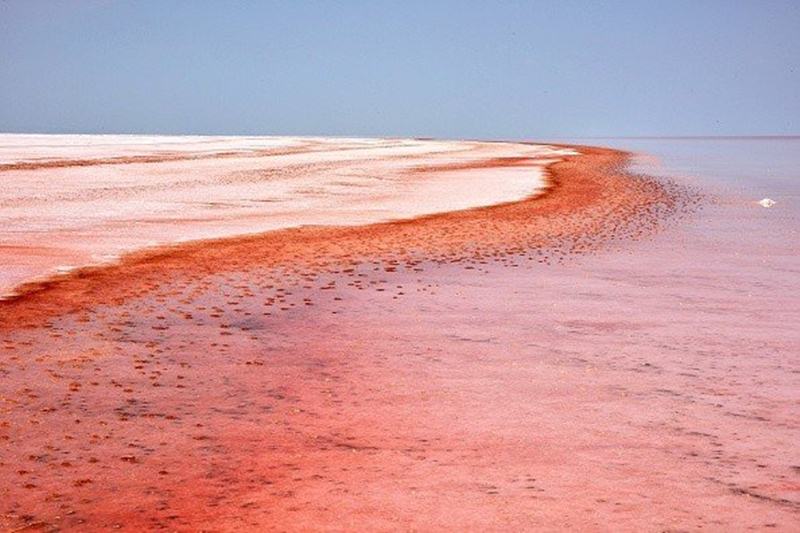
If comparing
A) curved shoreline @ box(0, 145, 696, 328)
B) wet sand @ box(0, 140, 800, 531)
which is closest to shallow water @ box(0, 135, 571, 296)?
curved shoreline @ box(0, 145, 696, 328)

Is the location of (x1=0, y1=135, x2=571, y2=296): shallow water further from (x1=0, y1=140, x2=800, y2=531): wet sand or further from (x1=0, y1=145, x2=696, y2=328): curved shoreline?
(x1=0, y1=140, x2=800, y2=531): wet sand

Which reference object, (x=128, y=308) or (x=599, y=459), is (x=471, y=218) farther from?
(x=599, y=459)

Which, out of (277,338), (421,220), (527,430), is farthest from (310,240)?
(527,430)

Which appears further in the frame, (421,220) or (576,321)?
(421,220)

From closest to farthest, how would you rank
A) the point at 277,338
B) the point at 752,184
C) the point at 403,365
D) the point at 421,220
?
the point at 403,365, the point at 277,338, the point at 421,220, the point at 752,184

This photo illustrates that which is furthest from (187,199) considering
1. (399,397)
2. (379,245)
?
(399,397)

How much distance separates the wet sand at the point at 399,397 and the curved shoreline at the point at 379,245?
0.14m

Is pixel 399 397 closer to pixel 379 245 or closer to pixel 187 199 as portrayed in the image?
pixel 379 245

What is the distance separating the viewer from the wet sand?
5977 millimetres

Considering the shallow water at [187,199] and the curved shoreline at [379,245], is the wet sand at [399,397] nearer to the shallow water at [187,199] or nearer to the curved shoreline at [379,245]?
the curved shoreline at [379,245]

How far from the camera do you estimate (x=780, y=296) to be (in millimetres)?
13086

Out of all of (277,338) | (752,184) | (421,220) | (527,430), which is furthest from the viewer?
(752,184)

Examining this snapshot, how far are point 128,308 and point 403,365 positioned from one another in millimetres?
3913

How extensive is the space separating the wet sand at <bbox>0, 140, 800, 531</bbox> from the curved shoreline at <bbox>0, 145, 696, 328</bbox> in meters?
0.14
